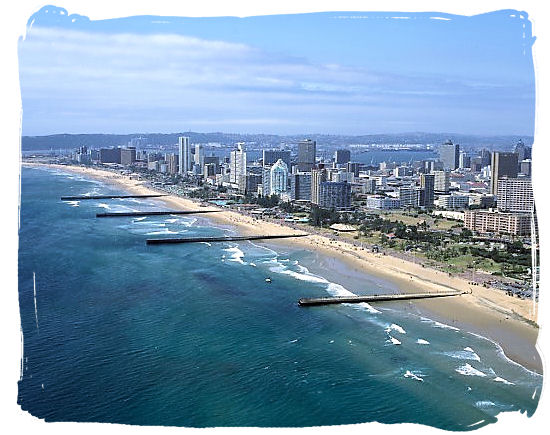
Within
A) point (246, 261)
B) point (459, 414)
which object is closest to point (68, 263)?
point (246, 261)

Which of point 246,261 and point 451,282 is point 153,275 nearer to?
point 246,261

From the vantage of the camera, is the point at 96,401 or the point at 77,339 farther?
the point at 77,339

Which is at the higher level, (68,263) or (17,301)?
(17,301)

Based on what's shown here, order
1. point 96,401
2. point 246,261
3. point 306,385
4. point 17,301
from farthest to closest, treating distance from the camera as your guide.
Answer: point 246,261 < point 306,385 < point 96,401 < point 17,301

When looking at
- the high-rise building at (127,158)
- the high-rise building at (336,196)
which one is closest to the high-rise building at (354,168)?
the high-rise building at (336,196)

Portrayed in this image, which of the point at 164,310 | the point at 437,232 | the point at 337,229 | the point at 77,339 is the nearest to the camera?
the point at 77,339

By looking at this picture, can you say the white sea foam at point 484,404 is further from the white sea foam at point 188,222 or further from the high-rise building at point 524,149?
the white sea foam at point 188,222

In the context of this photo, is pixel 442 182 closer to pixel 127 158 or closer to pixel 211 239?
pixel 211 239
